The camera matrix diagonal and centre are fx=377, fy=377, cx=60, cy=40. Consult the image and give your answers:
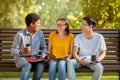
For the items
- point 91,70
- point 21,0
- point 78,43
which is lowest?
point 91,70

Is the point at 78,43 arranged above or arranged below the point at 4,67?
above

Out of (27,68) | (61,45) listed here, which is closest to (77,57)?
(61,45)

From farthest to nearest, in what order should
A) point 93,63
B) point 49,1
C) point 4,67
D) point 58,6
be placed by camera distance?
point 58,6 → point 49,1 → point 4,67 → point 93,63

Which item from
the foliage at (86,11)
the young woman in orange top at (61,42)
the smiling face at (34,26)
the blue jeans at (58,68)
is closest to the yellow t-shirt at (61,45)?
the young woman in orange top at (61,42)

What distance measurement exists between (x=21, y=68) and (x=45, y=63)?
45 cm

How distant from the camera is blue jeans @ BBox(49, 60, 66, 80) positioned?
6.25 meters

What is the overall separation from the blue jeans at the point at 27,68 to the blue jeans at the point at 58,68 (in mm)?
204

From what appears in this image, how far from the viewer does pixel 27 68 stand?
20.8ft

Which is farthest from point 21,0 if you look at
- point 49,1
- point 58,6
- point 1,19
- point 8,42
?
point 58,6

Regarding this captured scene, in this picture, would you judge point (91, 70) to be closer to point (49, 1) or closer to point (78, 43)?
point (78, 43)

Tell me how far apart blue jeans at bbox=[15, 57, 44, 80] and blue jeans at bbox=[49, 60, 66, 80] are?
0.67 feet

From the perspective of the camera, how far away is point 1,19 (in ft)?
74.6

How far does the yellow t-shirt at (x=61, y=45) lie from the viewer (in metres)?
6.67

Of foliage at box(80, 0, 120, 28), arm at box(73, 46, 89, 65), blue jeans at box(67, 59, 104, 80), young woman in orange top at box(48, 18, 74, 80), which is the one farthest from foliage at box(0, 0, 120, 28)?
blue jeans at box(67, 59, 104, 80)
